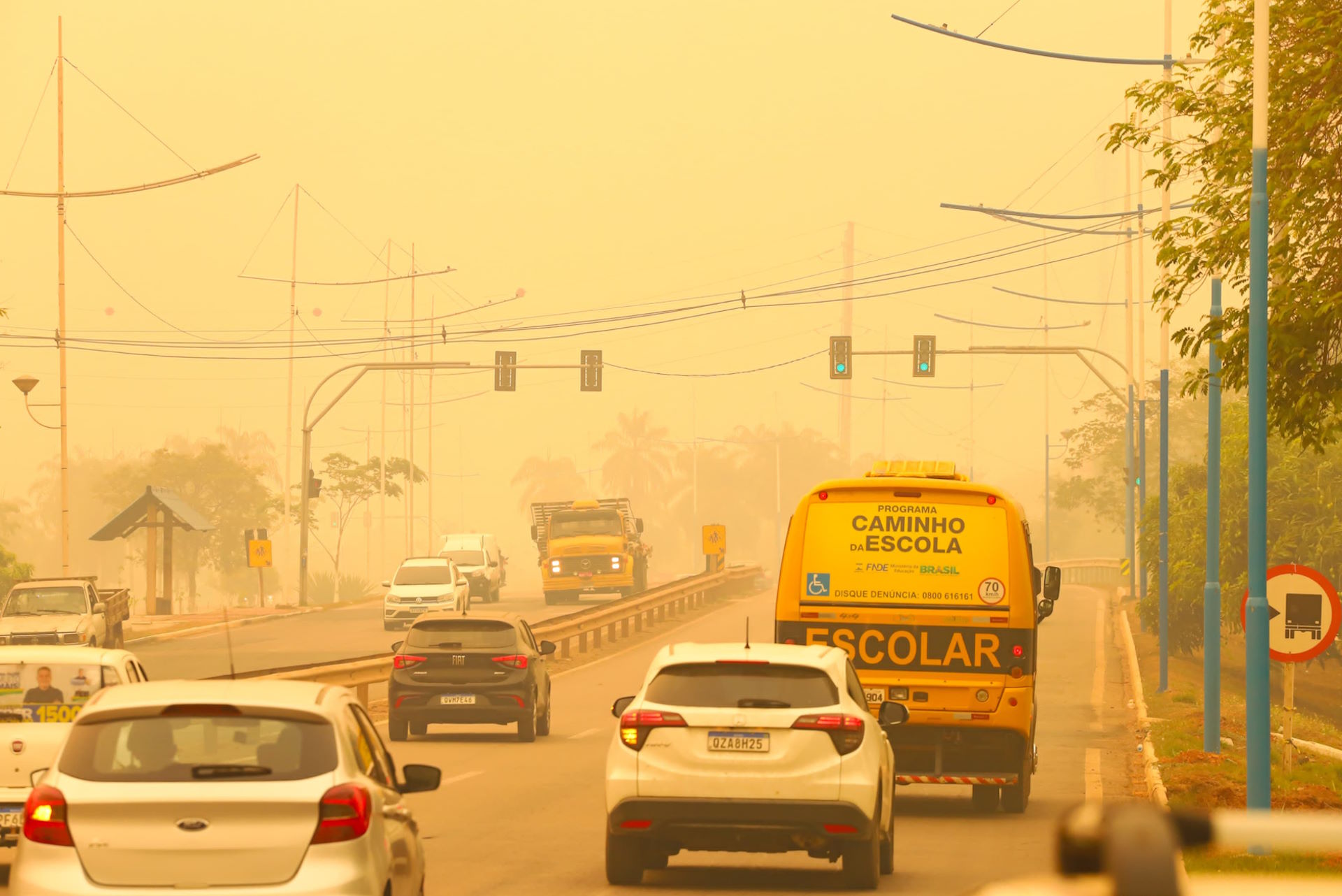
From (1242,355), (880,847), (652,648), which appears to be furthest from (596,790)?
→ (652,648)

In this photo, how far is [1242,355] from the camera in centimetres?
1667

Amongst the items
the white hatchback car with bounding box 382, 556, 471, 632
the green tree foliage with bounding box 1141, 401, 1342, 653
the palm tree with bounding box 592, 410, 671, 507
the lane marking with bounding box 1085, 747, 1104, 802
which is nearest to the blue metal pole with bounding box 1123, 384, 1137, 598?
the green tree foliage with bounding box 1141, 401, 1342, 653

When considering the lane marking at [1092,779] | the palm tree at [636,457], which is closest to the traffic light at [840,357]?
the lane marking at [1092,779]

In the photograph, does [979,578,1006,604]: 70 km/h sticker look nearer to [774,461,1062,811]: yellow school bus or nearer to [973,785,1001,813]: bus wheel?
[774,461,1062,811]: yellow school bus

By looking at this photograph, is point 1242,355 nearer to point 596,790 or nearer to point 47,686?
point 596,790

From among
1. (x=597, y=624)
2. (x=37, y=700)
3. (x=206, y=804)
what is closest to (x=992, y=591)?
(x=37, y=700)

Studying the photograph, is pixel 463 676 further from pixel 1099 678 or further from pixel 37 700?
pixel 1099 678

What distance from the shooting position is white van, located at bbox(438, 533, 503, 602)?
222ft

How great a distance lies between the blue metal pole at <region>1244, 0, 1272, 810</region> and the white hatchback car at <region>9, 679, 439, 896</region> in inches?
347

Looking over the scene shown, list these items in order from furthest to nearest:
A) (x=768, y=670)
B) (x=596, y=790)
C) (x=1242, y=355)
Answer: (x=596, y=790) < (x=1242, y=355) < (x=768, y=670)

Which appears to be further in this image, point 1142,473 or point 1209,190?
point 1142,473

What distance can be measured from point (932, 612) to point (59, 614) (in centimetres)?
2428

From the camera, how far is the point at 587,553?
62062 mm

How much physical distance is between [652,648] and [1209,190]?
2875 cm
